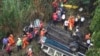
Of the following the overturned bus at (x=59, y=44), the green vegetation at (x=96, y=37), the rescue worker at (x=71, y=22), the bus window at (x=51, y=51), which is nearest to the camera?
the green vegetation at (x=96, y=37)

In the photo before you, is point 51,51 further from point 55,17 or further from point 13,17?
point 13,17

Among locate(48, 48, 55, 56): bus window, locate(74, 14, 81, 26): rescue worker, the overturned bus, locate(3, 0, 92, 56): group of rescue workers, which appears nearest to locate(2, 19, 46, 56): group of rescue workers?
locate(3, 0, 92, 56): group of rescue workers

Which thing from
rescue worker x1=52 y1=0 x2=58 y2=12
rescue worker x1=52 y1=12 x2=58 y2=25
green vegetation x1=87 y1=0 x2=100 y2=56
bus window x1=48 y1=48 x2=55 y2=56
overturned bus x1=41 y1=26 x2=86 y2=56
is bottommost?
bus window x1=48 y1=48 x2=55 y2=56

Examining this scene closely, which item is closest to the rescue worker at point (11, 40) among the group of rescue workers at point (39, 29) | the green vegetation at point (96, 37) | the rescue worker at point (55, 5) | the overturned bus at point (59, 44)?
the group of rescue workers at point (39, 29)

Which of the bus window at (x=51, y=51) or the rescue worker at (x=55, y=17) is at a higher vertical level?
the rescue worker at (x=55, y=17)

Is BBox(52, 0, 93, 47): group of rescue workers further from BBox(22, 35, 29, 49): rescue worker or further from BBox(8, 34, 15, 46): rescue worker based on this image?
BBox(8, 34, 15, 46): rescue worker

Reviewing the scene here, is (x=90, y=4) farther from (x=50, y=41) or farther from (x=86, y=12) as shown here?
(x=50, y=41)

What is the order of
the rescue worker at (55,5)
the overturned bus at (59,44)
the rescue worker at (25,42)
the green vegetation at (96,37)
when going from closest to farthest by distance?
the green vegetation at (96,37) < the overturned bus at (59,44) < the rescue worker at (25,42) < the rescue worker at (55,5)

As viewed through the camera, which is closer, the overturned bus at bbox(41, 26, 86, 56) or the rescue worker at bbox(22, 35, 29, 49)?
the overturned bus at bbox(41, 26, 86, 56)

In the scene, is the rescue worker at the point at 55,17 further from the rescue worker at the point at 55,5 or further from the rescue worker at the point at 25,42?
the rescue worker at the point at 25,42

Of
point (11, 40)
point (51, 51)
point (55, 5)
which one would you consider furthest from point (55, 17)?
point (11, 40)

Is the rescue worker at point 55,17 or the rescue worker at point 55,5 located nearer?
the rescue worker at point 55,17

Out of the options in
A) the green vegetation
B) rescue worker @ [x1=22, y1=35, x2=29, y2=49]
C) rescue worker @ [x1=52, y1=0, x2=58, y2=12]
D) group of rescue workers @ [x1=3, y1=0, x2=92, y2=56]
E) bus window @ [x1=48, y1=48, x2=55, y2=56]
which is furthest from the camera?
rescue worker @ [x1=52, y1=0, x2=58, y2=12]
